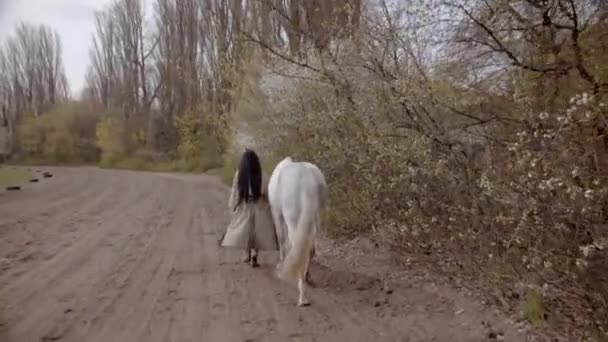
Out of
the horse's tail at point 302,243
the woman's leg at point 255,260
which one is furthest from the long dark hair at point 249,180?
the horse's tail at point 302,243

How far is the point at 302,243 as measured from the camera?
7082 millimetres

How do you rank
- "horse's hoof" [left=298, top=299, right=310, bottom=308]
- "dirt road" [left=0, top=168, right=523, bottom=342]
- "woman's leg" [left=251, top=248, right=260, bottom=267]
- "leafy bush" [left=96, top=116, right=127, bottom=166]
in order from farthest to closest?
"leafy bush" [left=96, top=116, right=127, bottom=166] → "woman's leg" [left=251, top=248, right=260, bottom=267] → "horse's hoof" [left=298, top=299, right=310, bottom=308] → "dirt road" [left=0, top=168, right=523, bottom=342]

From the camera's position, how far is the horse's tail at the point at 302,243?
6984 millimetres

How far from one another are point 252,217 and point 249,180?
52 centimetres

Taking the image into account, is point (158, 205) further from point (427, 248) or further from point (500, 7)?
point (500, 7)

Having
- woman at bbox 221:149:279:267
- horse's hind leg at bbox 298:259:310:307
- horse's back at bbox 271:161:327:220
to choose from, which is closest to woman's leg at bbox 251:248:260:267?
woman at bbox 221:149:279:267

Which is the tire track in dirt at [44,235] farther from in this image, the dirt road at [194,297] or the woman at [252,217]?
the woman at [252,217]

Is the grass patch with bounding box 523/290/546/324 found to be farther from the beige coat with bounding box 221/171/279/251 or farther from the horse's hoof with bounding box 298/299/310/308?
the beige coat with bounding box 221/171/279/251

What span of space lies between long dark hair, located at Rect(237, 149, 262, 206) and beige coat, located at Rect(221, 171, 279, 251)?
3.7 inches

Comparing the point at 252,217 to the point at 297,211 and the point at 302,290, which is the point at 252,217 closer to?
the point at 297,211

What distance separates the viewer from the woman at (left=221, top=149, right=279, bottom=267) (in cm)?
898

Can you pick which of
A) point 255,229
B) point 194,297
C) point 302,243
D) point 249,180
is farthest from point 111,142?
point 302,243

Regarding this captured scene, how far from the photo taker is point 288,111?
501 inches

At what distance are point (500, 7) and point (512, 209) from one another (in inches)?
88.1
